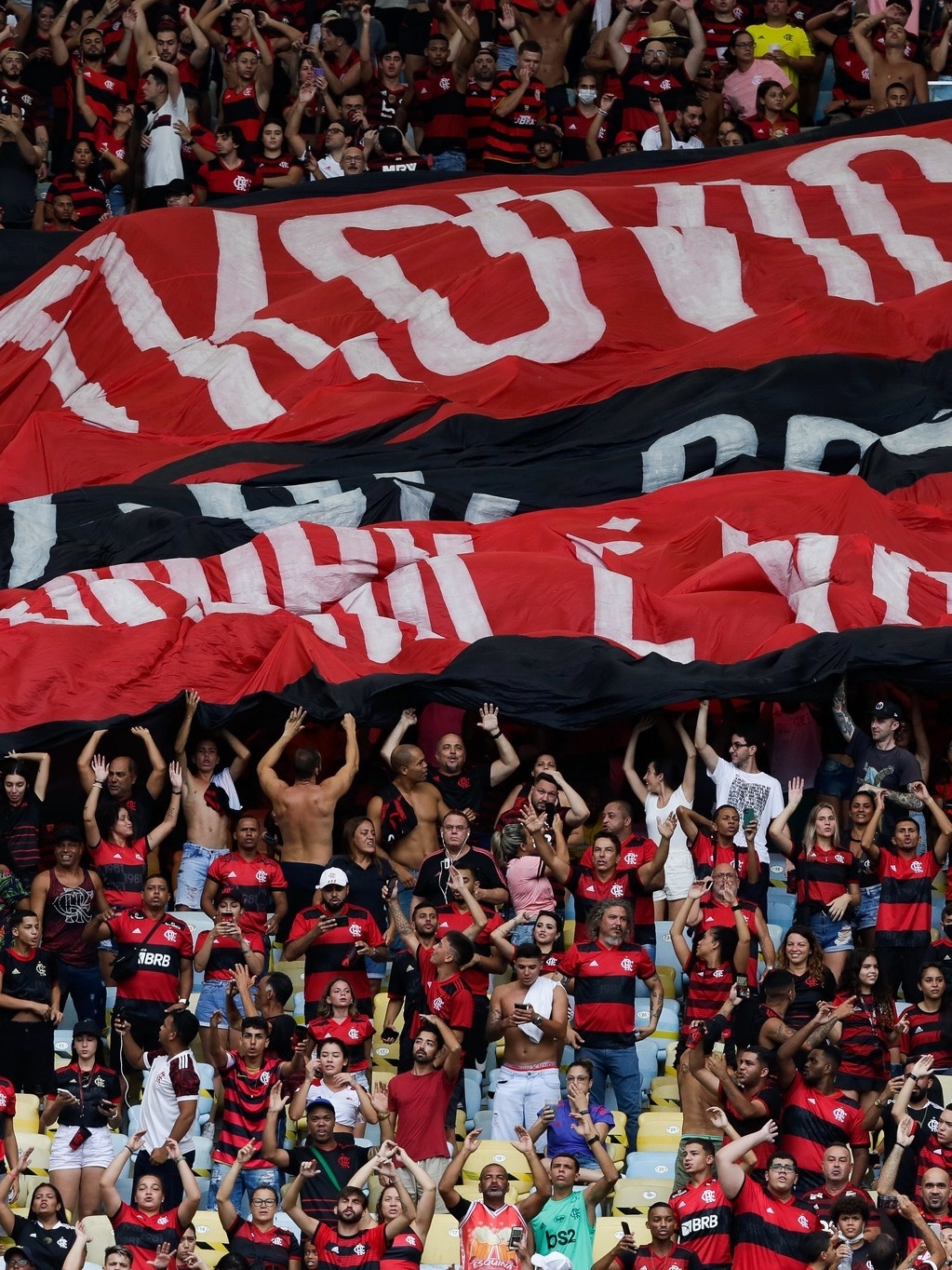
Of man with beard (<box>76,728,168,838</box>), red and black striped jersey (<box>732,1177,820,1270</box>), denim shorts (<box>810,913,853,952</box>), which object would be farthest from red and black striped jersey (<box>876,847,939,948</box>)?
man with beard (<box>76,728,168,838</box>)

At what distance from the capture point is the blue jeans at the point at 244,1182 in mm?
12953

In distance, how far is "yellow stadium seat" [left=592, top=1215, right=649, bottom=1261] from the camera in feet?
41.4

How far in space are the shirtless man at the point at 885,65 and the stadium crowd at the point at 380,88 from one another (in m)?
0.02

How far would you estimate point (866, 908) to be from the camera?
14383 millimetres

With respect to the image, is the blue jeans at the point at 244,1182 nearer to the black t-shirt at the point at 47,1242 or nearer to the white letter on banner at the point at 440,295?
the black t-shirt at the point at 47,1242

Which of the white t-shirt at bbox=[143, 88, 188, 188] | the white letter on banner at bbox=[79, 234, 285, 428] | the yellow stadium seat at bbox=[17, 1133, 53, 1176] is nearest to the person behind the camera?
the yellow stadium seat at bbox=[17, 1133, 53, 1176]

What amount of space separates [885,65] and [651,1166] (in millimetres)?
11432

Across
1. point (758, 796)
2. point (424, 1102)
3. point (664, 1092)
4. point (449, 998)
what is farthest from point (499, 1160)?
point (758, 796)

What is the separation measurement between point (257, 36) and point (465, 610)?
7.18 metres

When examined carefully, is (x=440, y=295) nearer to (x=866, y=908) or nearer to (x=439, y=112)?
(x=439, y=112)

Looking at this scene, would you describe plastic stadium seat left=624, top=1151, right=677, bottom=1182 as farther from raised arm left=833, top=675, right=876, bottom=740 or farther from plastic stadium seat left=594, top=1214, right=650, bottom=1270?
raised arm left=833, top=675, right=876, bottom=740

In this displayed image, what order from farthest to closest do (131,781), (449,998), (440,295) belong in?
(440,295), (131,781), (449,998)

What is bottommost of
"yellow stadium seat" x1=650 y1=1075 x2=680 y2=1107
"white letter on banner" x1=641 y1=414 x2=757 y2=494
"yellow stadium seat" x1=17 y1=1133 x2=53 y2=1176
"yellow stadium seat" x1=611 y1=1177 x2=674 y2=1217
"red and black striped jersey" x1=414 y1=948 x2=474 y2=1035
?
"yellow stadium seat" x1=611 y1=1177 x2=674 y2=1217

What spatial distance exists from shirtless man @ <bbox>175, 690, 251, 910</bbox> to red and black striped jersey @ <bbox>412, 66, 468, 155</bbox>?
796 centimetres
